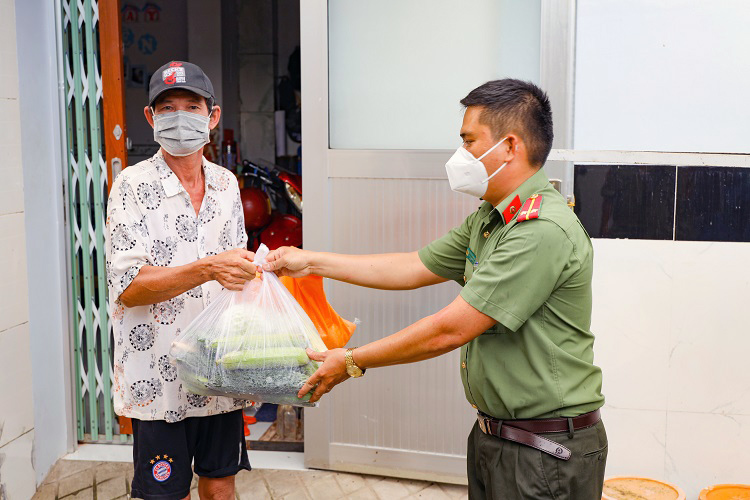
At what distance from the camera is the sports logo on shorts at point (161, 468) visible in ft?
7.93

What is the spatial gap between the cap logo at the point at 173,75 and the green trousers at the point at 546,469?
1.39 metres

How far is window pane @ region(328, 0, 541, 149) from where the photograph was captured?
331 cm

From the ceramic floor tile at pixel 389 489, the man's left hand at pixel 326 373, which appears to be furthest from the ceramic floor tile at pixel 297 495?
the man's left hand at pixel 326 373

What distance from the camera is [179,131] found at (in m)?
2.37

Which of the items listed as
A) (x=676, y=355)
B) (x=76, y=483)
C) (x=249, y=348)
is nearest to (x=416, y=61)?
(x=676, y=355)

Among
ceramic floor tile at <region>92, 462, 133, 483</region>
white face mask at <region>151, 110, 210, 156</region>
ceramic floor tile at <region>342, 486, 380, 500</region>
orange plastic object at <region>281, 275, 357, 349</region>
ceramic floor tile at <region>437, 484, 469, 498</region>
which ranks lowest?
ceramic floor tile at <region>342, 486, 380, 500</region>

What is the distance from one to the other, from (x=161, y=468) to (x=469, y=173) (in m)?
1.32

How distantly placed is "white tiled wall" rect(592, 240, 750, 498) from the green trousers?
3.57 feet


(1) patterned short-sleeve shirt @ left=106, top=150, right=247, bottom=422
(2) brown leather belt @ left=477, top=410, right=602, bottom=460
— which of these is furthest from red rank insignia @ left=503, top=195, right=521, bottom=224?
(1) patterned short-sleeve shirt @ left=106, top=150, right=247, bottom=422

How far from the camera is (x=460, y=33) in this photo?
3.37 metres

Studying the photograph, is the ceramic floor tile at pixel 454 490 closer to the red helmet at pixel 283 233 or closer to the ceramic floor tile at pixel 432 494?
the ceramic floor tile at pixel 432 494

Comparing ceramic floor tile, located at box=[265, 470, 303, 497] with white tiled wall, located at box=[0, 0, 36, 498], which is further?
ceramic floor tile, located at box=[265, 470, 303, 497]

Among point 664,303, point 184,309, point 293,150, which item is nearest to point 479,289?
point 184,309

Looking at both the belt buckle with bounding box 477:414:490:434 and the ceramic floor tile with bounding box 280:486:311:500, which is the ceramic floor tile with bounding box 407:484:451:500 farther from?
the belt buckle with bounding box 477:414:490:434
